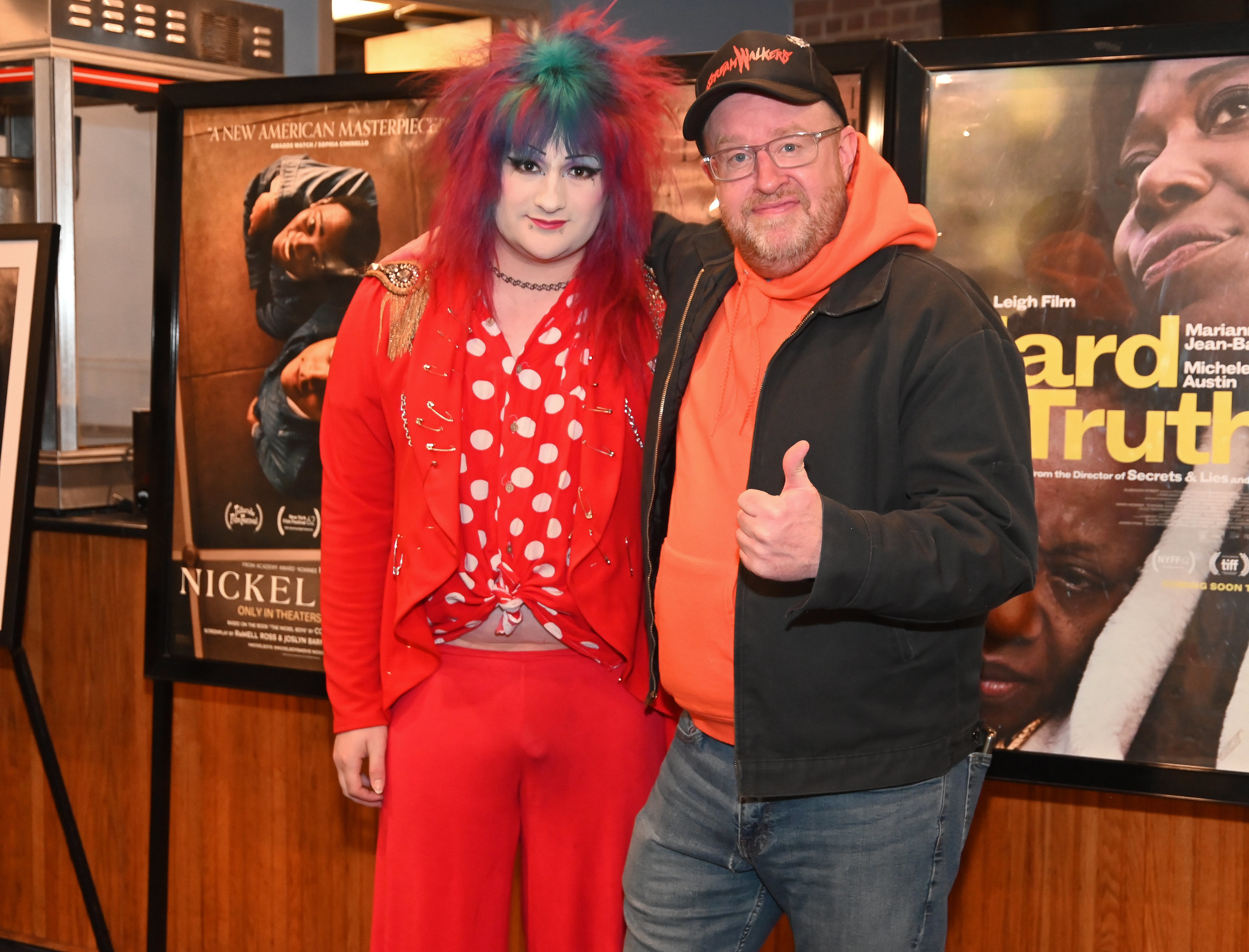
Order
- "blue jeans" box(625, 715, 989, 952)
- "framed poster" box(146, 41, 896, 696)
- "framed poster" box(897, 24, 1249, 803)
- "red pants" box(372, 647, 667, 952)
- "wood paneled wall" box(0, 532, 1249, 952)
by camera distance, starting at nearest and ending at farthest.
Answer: "blue jeans" box(625, 715, 989, 952) → "red pants" box(372, 647, 667, 952) → "framed poster" box(897, 24, 1249, 803) → "framed poster" box(146, 41, 896, 696) → "wood paneled wall" box(0, 532, 1249, 952)

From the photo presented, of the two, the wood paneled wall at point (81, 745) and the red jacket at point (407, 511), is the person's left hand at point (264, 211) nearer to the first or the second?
the red jacket at point (407, 511)

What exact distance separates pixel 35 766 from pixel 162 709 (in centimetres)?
44

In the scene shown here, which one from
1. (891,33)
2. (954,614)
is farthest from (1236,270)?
(891,33)

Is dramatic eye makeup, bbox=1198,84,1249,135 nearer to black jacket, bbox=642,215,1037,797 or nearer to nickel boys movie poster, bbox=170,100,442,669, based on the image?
black jacket, bbox=642,215,1037,797

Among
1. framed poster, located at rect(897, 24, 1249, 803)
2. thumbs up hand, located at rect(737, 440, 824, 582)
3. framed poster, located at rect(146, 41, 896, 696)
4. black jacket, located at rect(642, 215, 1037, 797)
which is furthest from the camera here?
framed poster, located at rect(146, 41, 896, 696)

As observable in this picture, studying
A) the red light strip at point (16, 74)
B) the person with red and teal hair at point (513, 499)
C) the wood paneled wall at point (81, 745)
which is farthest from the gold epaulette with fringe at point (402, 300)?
the red light strip at point (16, 74)

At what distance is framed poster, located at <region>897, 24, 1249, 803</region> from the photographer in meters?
1.65

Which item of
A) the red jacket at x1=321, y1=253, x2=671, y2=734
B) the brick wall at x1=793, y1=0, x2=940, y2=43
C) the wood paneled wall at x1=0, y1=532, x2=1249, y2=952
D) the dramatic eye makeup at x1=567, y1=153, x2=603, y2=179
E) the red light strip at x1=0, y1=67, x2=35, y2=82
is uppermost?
the brick wall at x1=793, y1=0, x2=940, y2=43

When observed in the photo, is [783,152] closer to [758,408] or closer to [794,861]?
[758,408]

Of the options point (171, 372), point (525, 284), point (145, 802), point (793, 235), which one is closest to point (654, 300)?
point (525, 284)

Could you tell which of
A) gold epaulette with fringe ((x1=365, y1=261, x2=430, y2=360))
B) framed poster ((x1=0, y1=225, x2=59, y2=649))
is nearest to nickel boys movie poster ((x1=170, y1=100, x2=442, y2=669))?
framed poster ((x1=0, y1=225, x2=59, y2=649))

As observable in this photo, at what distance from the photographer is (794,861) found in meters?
1.32

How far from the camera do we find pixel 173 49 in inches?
Answer: 110

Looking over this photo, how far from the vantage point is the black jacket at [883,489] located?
1.16m
